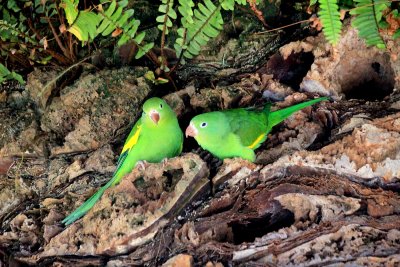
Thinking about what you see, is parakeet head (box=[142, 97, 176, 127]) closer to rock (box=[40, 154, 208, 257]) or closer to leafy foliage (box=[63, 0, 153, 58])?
rock (box=[40, 154, 208, 257])

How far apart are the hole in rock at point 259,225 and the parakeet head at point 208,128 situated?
500mm

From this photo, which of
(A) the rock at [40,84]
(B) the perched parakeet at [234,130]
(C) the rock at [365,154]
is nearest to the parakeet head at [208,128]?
(B) the perched parakeet at [234,130]

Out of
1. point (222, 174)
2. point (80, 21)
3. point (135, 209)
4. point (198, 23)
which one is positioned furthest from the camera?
point (198, 23)

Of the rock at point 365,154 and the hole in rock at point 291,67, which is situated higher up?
the hole in rock at point 291,67

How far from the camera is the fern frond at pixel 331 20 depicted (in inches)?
94.6

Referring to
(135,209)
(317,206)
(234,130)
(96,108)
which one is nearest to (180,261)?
(135,209)

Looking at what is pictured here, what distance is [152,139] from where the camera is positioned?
8.56 ft

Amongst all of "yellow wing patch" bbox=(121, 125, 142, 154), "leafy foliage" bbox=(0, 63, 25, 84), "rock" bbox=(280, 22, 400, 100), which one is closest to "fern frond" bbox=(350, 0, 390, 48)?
"rock" bbox=(280, 22, 400, 100)

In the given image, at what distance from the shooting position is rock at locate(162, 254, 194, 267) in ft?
6.92

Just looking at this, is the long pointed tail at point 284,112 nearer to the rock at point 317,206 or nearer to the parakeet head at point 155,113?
the rock at point 317,206

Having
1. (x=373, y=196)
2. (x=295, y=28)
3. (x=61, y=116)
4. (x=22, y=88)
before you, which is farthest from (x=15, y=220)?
(x=295, y=28)

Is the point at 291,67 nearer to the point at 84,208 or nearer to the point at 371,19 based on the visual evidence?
the point at 371,19

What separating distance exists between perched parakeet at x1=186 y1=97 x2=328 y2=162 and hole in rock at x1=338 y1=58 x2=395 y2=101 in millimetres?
266

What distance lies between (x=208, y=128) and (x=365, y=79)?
1.03m
